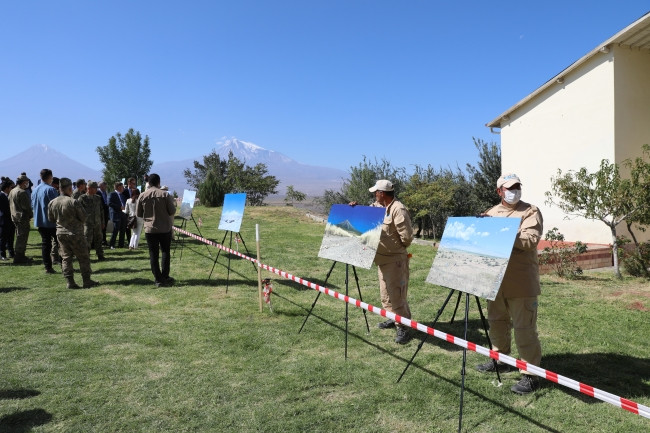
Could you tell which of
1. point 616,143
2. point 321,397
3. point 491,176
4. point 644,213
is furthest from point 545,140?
point 321,397

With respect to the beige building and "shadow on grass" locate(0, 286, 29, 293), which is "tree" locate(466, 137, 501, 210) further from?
"shadow on grass" locate(0, 286, 29, 293)

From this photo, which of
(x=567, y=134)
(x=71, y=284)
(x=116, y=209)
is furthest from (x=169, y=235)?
(x=567, y=134)

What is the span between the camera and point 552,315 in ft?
19.8

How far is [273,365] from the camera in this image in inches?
173

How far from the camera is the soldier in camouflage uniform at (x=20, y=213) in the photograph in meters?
9.63

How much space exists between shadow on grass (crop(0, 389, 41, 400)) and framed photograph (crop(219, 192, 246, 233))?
3.96 m

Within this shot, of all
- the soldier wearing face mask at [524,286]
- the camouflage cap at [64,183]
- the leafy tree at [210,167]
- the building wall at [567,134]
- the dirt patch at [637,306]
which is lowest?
the dirt patch at [637,306]

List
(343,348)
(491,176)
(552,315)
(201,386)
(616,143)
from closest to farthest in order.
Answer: (201,386), (343,348), (552,315), (616,143), (491,176)

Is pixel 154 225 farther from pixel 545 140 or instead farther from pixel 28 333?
pixel 545 140

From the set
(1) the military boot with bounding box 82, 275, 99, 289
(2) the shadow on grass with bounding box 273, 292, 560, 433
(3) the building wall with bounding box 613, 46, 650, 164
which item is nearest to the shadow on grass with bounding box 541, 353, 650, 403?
(2) the shadow on grass with bounding box 273, 292, 560, 433

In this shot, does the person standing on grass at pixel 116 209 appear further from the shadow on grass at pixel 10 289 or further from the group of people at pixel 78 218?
the shadow on grass at pixel 10 289

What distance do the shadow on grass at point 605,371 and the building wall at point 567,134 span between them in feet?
25.1

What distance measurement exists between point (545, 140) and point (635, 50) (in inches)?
124

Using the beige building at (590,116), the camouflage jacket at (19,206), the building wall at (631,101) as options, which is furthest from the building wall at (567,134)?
the camouflage jacket at (19,206)
